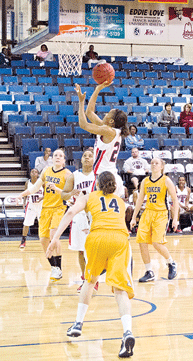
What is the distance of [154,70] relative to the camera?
712 inches

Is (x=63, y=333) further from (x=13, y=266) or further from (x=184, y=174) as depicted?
(x=184, y=174)

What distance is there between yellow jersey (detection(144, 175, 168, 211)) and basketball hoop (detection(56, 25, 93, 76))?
870 cm

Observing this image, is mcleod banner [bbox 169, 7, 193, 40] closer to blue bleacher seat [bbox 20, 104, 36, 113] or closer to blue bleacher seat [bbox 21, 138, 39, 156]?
blue bleacher seat [bbox 20, 104, 36, 113]

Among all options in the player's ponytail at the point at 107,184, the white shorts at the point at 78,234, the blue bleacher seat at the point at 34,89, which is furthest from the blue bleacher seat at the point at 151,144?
the player's ponytail at the point at 107,184

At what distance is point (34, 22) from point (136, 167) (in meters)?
4.11

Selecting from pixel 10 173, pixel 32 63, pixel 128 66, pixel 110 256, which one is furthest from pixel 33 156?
pixel 110 256

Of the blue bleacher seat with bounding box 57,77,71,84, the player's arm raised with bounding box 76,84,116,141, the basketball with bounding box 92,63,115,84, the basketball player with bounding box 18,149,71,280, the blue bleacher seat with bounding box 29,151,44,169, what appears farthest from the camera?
the blue bleacher seat with bounding box 57,77,71,84

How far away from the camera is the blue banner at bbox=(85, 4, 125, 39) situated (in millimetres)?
19062

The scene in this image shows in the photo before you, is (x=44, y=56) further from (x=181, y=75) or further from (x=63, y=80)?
(x=181, y=75)

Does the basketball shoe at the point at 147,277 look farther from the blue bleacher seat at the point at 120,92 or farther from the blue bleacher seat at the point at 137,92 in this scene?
the blue bleacher seat at the point at 137,92

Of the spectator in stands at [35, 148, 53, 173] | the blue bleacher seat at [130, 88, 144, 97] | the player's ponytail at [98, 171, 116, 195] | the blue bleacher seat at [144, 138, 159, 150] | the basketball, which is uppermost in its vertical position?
the blue bleacher seat at [130, 88, 144, 97]

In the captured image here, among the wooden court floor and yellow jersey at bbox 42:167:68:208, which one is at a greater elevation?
yellow jersey at bbox 42:167:68:208

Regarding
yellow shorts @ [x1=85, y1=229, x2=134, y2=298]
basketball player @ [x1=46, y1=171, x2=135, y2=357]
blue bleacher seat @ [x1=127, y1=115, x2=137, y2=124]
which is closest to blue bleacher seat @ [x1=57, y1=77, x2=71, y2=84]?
blue bleacher seat @ [x1=127, y1=115, x2=137, y2=124]

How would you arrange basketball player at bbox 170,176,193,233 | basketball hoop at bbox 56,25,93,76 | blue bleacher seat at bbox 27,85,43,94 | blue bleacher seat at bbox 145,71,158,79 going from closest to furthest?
basketball player at bbox 170,176,193,233 → blue bleacher seat at bbox 27,85,43,94 → basketball hoop at bbox 56,25,93,76 → blue bleacher seat at bbox 145,71,158,79
